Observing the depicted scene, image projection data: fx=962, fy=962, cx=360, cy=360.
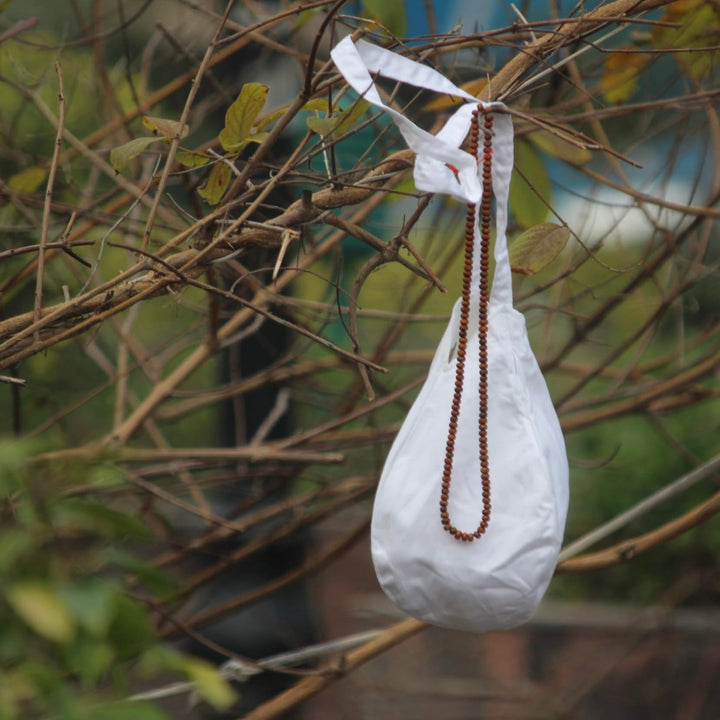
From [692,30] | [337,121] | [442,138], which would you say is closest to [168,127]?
[337,121]

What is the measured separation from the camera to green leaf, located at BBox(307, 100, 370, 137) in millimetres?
1099

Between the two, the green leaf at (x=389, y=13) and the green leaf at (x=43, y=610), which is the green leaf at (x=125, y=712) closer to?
the green leaf at (x=43, y=610)

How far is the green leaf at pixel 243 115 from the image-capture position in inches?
44.6

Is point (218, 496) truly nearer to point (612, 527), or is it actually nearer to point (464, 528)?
point (612, 527)

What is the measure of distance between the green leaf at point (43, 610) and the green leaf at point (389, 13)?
0.99m

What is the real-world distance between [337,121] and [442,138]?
157 millimetres

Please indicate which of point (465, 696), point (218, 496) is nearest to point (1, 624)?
point (218, 496)

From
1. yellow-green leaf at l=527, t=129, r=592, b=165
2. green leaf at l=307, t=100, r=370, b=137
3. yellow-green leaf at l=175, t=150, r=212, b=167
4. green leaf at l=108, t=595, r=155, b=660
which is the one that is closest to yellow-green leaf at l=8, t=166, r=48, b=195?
yellow-green leaf at l=175, t=150, r=212, b=167

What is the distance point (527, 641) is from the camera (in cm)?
402

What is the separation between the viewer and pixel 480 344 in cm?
106

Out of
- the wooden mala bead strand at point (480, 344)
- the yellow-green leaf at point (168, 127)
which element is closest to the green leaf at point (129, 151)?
the yellow-green leaf at point (168, 127)

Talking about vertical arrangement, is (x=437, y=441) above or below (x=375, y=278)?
below

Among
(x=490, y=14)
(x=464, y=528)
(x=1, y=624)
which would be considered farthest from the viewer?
(x=490, y=14)

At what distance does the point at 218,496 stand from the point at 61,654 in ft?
6.01
